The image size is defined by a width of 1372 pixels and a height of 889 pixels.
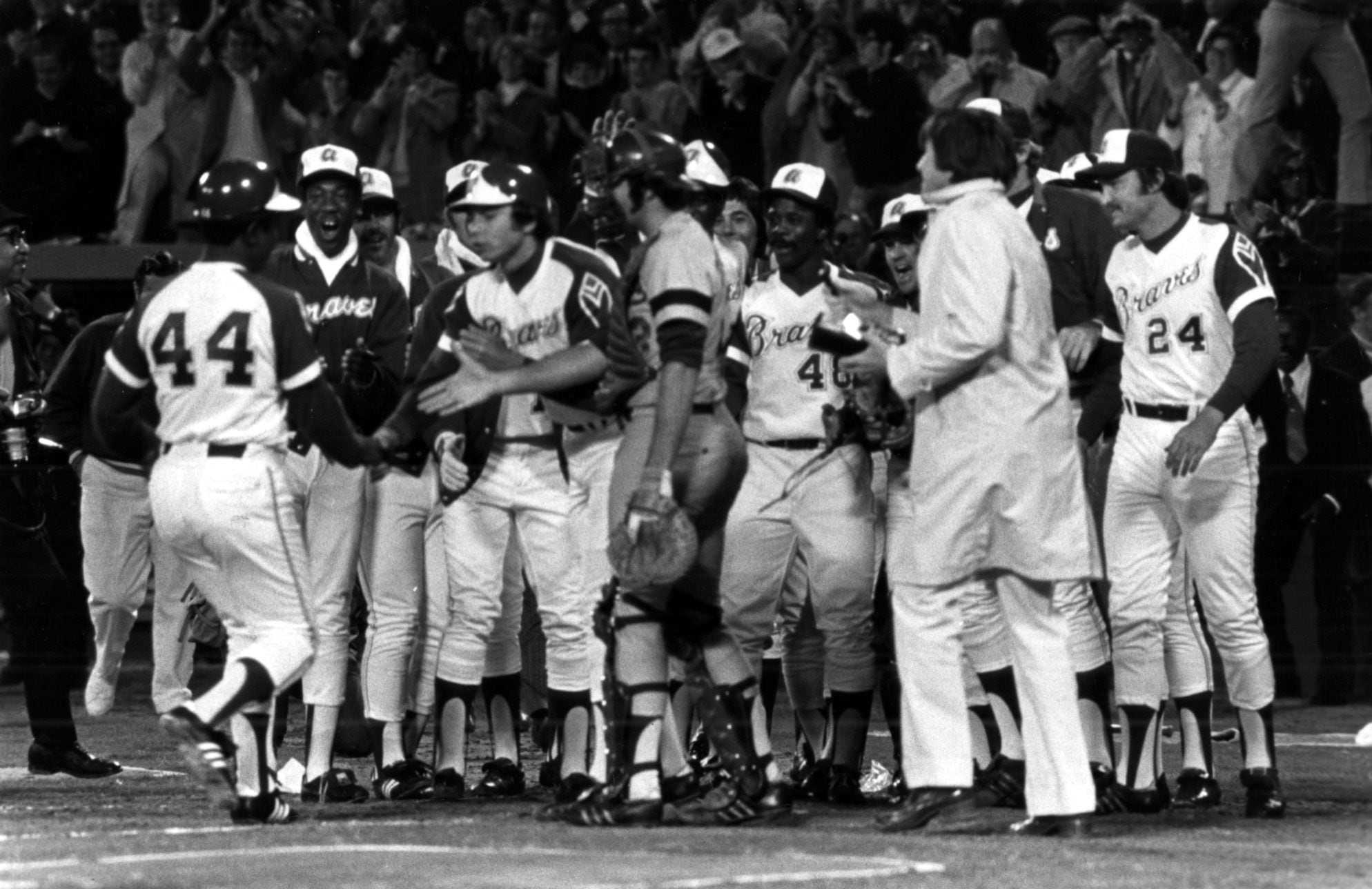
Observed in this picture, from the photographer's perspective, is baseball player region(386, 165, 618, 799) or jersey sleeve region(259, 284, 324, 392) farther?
baseball player region(386, 165, 618, 799)

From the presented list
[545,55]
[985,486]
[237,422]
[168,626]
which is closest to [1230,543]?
[985,486]

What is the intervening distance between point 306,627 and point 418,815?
30.6 inches

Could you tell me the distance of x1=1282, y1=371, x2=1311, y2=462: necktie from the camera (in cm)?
1108

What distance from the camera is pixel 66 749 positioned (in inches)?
334

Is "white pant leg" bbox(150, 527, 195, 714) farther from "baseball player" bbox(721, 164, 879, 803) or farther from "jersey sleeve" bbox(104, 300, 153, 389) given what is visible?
"baseball player" bbox(721, 164, 879, 803)

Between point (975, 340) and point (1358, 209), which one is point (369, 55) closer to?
point (1358, 209)

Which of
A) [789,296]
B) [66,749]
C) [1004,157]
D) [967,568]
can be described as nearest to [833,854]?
[967,568]

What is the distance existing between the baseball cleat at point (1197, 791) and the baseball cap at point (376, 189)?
366 cm

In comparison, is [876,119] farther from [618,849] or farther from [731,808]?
[618,849]

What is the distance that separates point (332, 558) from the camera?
7.54 metres

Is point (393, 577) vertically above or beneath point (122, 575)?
beneath

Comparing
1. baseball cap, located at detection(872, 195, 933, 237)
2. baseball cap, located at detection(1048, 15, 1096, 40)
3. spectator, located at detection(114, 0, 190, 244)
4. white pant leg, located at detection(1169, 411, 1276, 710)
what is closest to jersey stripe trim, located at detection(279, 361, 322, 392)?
baseball cap, located at detection(872, 195, 933, 237)

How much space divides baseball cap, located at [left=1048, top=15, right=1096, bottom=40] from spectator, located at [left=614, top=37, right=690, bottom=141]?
7.28 feet

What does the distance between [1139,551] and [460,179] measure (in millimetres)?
2675
